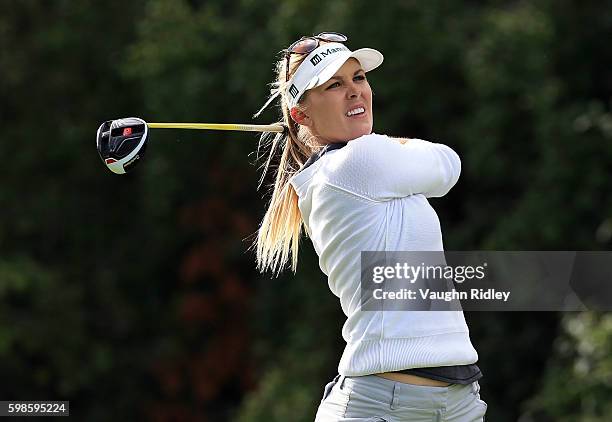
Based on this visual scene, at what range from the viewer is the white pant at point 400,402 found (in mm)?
3076

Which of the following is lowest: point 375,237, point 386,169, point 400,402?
point 400,402

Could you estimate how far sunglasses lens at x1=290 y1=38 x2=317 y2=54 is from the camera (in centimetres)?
339

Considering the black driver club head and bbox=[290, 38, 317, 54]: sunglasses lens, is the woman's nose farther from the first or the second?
the black driver club head

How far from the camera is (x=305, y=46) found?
3.40 metres

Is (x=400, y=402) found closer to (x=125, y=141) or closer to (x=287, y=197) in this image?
(x=287, y=197)

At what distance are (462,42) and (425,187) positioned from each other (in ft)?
20.9

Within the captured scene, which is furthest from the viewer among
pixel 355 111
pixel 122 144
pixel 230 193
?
pixel 230 193

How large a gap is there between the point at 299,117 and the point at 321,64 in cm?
16

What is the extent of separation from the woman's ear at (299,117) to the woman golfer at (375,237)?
0.06 m

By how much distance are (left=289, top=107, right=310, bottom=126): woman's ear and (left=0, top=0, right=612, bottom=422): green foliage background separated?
4.47 meters

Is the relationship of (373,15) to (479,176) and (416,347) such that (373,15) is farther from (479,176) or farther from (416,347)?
(416,347)

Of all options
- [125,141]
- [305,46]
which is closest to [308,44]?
[305,46]

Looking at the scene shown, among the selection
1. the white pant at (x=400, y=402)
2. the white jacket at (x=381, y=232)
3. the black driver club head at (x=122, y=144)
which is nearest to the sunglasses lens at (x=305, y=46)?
the white jacket at (x=381, y=232)
